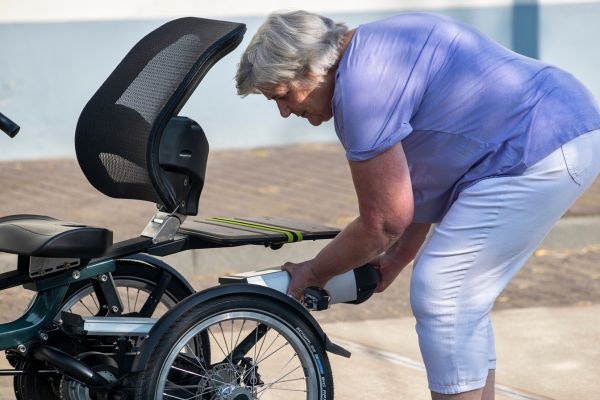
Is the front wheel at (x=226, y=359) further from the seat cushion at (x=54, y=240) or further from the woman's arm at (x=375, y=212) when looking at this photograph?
the seat cushion at (x=54, y=240)

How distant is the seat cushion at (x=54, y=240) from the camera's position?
3.56m

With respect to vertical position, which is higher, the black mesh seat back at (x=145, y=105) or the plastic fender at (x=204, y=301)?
the black mesh seat back at (x=145, y=105)

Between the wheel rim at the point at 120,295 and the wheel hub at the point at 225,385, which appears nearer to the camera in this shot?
the wheel hub at the point at 225,385

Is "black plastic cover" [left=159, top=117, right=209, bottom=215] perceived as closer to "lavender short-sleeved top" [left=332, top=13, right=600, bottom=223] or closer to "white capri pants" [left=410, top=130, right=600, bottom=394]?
"lavender short-sleeved top" [left=332, top=13, right=600, bottom=223]

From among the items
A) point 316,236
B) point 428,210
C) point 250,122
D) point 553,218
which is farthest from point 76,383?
point 250,122

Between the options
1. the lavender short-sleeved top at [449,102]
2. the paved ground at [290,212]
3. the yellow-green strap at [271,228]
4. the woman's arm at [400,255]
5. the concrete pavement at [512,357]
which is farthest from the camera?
the paved ground at [290,212]

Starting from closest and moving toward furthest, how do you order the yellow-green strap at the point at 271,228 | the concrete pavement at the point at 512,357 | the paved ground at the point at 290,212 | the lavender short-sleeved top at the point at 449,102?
the lavender short-sleeved top at the point at 449,102
the yellow-green strap at the point at 271,228
the concrete pavement at the point at 512,357
the paved ground at the point at 290,212

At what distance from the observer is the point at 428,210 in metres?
3.73

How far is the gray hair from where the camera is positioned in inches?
133

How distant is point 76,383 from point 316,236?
827 millimetres

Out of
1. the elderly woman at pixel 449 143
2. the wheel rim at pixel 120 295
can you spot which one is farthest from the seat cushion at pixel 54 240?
the elderly woman at pixel 449 143

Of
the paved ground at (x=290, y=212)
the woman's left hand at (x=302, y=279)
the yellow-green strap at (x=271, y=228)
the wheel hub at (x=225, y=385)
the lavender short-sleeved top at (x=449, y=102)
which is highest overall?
the lavender short-sleeved top at (x=449, y=102)

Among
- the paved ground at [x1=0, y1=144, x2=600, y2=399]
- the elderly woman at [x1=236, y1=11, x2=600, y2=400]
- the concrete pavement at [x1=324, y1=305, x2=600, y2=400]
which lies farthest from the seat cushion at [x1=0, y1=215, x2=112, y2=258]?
the concrete pavement at [x1=324, y1=305, x2=600, y2=400]

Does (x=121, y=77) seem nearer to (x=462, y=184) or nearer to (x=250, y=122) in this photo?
(x=462, y=184)
